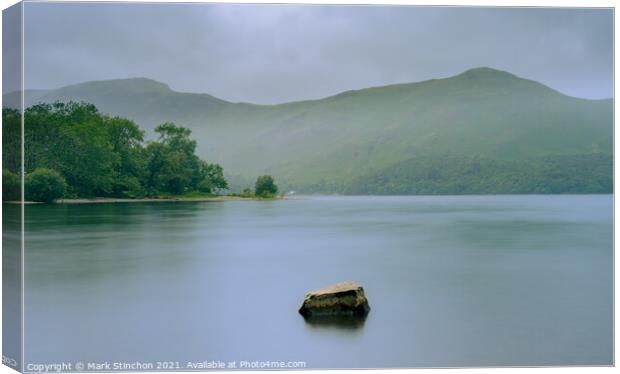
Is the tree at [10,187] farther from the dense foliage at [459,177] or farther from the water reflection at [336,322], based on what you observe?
the dense foliage at [459,177]

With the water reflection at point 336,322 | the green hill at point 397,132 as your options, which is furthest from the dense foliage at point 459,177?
the water reflection at point 336,322

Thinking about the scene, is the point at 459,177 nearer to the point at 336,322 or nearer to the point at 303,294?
the point at 303,294

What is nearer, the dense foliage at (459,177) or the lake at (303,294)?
the lake at (303,294)

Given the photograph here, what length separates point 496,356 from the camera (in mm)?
5723

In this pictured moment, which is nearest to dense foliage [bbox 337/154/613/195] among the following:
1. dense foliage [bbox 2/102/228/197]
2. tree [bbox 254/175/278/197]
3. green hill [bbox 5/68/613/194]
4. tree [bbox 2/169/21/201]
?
green hill [bbox 5/68/613/194]

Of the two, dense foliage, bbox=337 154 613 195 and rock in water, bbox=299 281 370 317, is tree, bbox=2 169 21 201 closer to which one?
rock in water, bbox=299 281 370 317

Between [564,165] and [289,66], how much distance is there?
2485 cm

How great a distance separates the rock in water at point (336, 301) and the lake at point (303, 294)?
0.59 ft

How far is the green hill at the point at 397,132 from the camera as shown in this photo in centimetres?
1530

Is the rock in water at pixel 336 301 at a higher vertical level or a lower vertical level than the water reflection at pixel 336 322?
higher

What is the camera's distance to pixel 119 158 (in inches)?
1013

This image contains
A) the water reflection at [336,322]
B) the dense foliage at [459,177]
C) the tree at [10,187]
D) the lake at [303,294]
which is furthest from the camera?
the dense foliage at [459,177]

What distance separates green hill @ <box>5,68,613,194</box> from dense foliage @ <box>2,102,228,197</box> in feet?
4.11

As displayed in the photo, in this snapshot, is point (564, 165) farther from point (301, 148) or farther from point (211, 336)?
point (211, 336)
